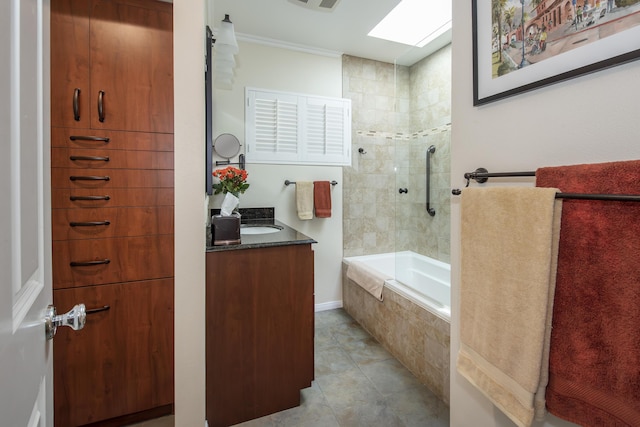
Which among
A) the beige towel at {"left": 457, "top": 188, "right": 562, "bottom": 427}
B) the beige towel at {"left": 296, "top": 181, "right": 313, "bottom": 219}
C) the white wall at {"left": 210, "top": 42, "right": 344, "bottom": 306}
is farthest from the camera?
the beige towel at {"left": 296, "top": 181, "right": 313, "bottom": 219}

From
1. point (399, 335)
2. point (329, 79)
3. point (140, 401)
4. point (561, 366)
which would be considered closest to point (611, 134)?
point (561, 366)

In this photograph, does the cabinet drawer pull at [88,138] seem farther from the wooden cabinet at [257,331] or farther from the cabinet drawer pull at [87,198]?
the wooden cabinet at [257,331]

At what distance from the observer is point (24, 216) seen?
18.7 inches

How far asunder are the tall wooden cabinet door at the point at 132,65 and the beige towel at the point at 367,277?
6.28 feet

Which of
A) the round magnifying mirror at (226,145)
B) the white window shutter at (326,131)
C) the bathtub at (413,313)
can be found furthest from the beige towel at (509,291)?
the white window shutter at (326,131)

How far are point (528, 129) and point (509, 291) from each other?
46 cm

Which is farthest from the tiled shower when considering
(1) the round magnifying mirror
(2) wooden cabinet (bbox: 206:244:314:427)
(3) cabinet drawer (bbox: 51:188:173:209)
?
(3) cabinet drawer (bbox: 51:188:173:209)

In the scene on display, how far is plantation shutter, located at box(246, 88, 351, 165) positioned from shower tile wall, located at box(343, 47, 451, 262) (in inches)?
7.4

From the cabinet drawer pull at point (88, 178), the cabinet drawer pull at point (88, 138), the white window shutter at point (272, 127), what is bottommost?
the cabinet drawer pull at point (88, 178)

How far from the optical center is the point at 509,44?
2.74 feet

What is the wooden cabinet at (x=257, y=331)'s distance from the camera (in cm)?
151

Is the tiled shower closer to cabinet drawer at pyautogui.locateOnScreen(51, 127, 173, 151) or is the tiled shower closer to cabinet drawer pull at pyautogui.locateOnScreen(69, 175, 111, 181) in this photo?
cabinet drawer at pyautogui.locateOnScreen(51, 127, 173, 151)

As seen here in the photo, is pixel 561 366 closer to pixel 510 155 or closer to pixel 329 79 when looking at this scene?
pixel 510 155

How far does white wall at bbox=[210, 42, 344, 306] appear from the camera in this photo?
2.77 metres
